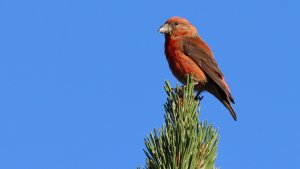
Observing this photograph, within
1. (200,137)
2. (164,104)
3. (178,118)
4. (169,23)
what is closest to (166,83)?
(164,104)

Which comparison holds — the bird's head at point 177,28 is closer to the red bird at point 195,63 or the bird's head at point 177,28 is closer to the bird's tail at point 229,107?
the red bird at point 195,63

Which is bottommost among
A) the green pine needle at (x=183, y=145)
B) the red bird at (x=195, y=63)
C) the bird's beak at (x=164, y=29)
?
the green pine needle at (x=183, y=145)

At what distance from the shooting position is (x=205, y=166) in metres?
2.72

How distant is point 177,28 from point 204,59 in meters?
0.70

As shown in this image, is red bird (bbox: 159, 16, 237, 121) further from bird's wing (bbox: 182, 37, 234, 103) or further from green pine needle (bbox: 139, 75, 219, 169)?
green pine needle (bbox: 139, 75, 219, 169)

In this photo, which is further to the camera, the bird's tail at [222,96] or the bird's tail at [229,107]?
the bird's tail at [222,96]

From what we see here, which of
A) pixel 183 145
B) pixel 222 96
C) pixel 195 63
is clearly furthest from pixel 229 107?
pixel 183 145

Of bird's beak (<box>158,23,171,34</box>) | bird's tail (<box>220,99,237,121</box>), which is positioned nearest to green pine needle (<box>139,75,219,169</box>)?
bird's tail (<box>220,99,237,121</box>)

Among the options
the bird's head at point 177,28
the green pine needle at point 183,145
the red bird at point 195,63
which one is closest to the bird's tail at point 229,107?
the red bird at point 195,63

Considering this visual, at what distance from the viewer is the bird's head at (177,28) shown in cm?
700

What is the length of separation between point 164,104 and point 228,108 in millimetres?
3095

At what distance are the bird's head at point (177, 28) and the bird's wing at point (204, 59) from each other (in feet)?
0.57

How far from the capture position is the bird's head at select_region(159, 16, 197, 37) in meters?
7.00

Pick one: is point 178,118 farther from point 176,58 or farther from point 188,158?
point 176,58
